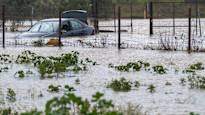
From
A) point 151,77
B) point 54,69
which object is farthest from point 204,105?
point 54,69

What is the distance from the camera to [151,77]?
49.6 ft

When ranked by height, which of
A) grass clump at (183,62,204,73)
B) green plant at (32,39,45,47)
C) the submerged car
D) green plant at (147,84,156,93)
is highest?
the submerged car

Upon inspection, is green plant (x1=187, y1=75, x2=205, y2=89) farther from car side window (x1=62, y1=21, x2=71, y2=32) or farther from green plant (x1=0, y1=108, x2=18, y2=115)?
car side window (x1=62, y1=21, x2=71, y2=32)

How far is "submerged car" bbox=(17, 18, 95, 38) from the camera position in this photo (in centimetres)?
2959

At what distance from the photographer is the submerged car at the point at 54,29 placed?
29.6 m

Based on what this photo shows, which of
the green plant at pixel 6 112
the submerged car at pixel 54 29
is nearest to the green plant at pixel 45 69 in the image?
the green plant at pixel 6 112

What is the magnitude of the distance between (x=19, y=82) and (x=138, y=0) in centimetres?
7642

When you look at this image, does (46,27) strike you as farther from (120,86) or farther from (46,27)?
(120,86)

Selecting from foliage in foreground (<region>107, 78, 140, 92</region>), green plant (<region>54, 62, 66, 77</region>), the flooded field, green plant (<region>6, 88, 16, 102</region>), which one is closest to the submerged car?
the flooded field

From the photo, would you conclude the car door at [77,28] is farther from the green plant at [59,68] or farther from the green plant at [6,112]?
the green plant at [6,112]

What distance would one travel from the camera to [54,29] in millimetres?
29656

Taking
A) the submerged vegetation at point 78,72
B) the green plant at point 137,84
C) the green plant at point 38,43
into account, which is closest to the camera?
the submerged vegetation at point 78,72

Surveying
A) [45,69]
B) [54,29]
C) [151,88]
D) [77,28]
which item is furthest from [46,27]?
[151,88]

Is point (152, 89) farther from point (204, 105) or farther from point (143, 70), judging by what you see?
point (143, 70)
